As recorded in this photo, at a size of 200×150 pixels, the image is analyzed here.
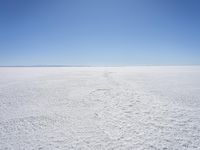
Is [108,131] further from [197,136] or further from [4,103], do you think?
[4,103]

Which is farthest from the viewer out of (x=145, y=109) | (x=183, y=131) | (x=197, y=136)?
(x=145, y=109)

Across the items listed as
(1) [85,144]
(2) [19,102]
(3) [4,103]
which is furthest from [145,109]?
(3) [4,103]

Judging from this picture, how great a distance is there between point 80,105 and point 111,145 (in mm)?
3258

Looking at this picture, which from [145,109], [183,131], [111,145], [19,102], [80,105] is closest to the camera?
[111,145]

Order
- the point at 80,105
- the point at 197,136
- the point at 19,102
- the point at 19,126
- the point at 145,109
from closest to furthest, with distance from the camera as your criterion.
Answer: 1. the point at 197,136
2. the point at 19,126
3. the point at 145,109
4. the point at 80,105
5. the point at 19,102

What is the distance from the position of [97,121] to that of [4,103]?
470 cm

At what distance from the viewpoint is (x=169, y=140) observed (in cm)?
343

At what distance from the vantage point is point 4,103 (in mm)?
6711

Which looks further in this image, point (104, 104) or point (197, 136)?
point (104, 104)

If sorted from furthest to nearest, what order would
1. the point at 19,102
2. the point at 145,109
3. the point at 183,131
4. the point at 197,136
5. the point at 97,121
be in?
the point at 19,102 < the point at 145,109 < the point at 97,121 < the point at 183,131 < the point at 197,136

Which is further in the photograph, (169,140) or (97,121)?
(97,121)

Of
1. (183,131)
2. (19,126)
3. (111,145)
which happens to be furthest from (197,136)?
(19,126)

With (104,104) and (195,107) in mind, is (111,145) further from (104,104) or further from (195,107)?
(195,107)

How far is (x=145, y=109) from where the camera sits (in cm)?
569
